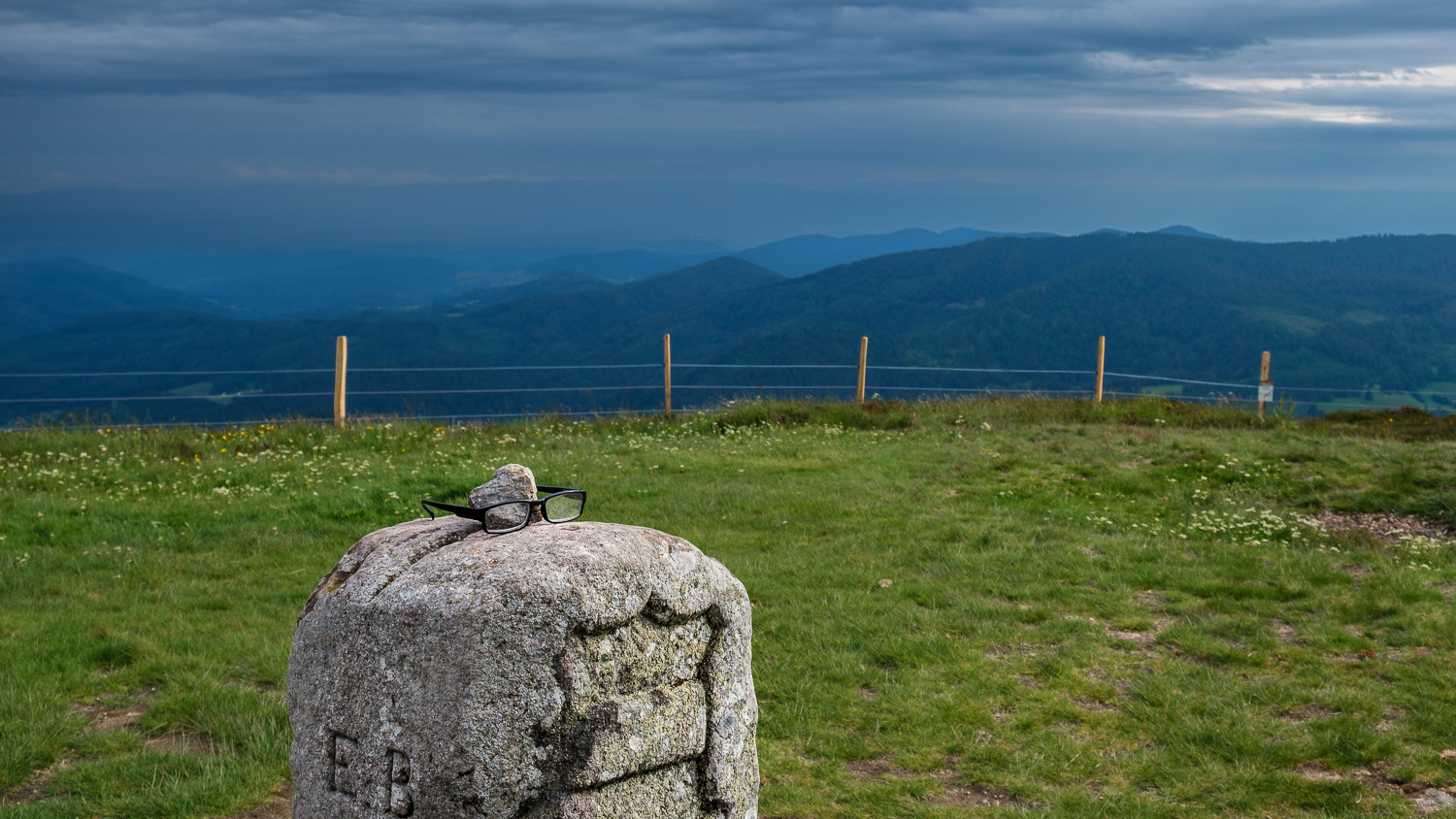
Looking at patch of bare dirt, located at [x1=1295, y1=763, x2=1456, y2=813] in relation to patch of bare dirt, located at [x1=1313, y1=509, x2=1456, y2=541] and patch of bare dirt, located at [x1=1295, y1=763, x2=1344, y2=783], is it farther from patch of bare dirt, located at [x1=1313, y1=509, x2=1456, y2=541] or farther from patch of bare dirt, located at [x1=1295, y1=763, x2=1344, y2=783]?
patch of bare dirt, located at [x1=1313, y1=509, x2=1456, y2=541]

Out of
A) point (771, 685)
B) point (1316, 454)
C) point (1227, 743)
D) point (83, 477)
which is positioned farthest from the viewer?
point (1316, 454)

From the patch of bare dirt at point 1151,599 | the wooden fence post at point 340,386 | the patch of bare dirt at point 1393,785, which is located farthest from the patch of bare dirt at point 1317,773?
the wooden fence post at point 340,386

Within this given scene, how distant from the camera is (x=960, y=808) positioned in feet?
18.5

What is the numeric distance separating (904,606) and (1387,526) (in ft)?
22.2

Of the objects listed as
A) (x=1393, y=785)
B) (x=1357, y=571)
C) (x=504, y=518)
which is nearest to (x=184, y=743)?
(x=504, y=518)

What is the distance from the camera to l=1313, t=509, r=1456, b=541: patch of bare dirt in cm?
1134

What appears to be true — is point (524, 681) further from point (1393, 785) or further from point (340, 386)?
point (340, 386)

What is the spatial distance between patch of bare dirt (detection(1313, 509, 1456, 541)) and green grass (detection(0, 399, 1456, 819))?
28 centimetres

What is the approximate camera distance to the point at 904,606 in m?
8.84

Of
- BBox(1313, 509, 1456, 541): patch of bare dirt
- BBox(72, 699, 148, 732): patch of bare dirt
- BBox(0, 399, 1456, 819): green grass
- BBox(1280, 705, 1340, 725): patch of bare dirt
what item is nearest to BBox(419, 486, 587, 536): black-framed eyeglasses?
BBox(0, 399, 1456, 819): green grass

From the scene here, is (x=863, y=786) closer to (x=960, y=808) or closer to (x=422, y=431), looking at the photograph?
(x=960, y=808)

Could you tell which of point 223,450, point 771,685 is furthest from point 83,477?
point 771,685

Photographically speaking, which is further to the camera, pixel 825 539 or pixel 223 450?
pixel 223 450

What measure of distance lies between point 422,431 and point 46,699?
10754 mm
